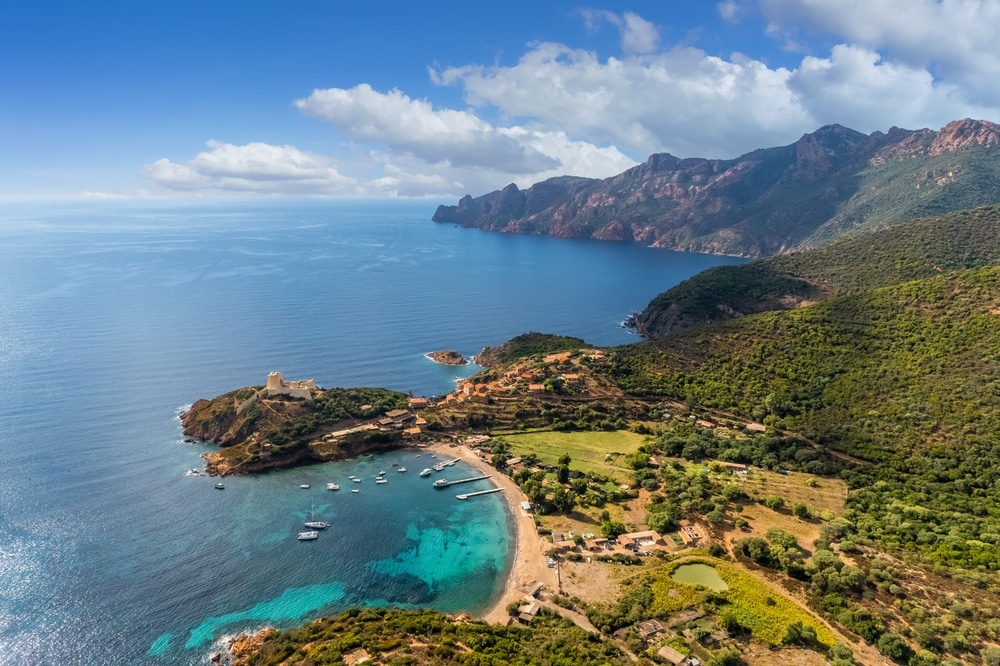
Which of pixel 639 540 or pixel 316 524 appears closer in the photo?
pixel 639 540

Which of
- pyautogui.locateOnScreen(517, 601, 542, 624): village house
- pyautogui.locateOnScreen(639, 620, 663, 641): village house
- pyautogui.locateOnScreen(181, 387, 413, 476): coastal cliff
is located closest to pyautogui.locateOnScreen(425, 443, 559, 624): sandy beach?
pyautogui.locateOnScreen(517, 601, 542, 624): village house

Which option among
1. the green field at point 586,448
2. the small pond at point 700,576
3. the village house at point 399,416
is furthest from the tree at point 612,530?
the village house at point 399,416

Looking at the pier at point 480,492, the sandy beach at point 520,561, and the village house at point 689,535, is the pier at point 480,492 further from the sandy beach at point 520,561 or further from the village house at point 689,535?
the village house at point 689,535

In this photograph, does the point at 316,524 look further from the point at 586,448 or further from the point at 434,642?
the point at 586,448

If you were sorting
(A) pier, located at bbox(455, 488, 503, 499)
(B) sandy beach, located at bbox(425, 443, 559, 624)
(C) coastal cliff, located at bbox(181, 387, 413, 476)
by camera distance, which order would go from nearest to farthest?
(B) sandy beach, located at bbox(425, 443, 559, 624) < (A) pier, located at bbox(455, 488, 503, 499) < (C) coastal cliff, located at bbox(181, 387, 413, 476)

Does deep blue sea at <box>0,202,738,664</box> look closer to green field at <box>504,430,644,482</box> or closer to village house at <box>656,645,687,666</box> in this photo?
green field at <box>504,430,644,482</box>

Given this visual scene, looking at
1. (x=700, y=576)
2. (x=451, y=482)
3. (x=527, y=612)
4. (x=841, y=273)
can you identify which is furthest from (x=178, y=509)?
(x=841, y=273)
